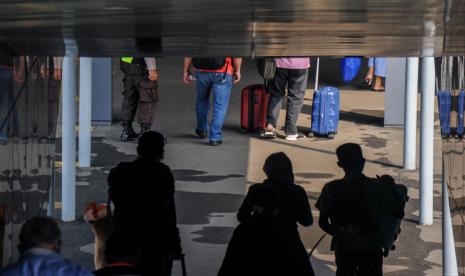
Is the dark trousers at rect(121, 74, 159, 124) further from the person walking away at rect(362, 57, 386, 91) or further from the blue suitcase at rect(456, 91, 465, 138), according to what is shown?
the blue suitcase at rect(456, 91, 465, 138)

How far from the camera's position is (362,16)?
6.41m

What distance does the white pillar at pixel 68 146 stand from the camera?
37.1 ft

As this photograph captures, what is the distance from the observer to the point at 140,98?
14438mm

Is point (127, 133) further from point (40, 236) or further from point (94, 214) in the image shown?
point (40, 236)

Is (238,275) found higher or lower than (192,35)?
lower

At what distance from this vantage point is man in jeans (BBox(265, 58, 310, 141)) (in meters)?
14.6

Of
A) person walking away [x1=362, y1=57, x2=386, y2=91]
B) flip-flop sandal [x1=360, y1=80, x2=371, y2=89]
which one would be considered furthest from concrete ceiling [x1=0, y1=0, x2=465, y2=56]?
flip-flop sandal [x1=360, y1=80, x2=371, y2=89]

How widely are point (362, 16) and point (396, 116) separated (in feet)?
30.9

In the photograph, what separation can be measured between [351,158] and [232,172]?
5.31 metres

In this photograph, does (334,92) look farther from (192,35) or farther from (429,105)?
(192,35)

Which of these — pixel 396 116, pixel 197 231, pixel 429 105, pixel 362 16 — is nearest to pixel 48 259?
pixel 362 16

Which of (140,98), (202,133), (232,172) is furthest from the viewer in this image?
(202,133)

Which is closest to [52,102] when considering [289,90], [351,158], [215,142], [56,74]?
[56,74]

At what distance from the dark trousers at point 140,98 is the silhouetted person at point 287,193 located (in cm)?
628
